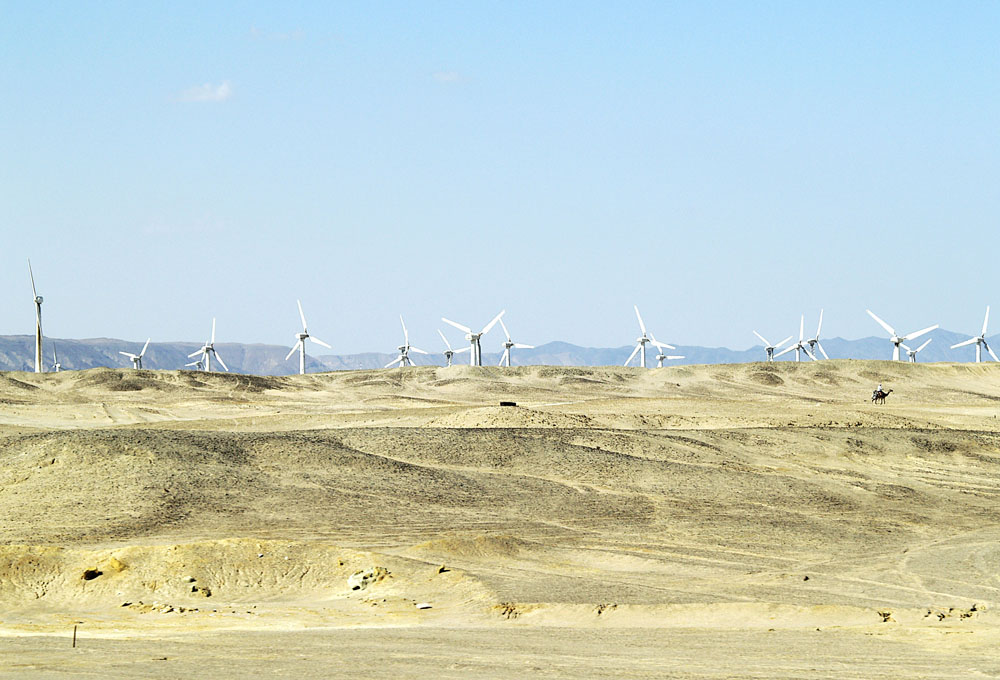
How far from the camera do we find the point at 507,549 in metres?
26.8

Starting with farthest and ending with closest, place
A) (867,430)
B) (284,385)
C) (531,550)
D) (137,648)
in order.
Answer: (284,385) → (867,430) → (531,550) → (137,648)

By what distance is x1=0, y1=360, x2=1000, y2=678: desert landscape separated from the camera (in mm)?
17734

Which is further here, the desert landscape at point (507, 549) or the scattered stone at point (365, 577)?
the scattered stone at point (365, 577)

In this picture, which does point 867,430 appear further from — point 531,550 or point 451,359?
point 451,359

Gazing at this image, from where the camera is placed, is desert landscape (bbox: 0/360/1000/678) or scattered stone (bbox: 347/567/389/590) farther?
Result: scattered stone (bbox: 347/567/389/590)

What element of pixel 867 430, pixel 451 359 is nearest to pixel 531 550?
pixel 867 430

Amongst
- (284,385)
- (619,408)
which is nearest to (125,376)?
(284,385)

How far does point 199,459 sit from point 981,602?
22744 mm

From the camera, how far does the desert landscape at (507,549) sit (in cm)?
1773

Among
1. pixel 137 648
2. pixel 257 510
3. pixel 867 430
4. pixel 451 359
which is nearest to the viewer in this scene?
pixel 137 648

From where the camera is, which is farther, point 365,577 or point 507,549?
point 507,549

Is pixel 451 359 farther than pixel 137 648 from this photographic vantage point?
Yes

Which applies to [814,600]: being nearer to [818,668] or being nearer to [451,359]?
[818,668]

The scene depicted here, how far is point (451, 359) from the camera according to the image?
15512 centimetres
